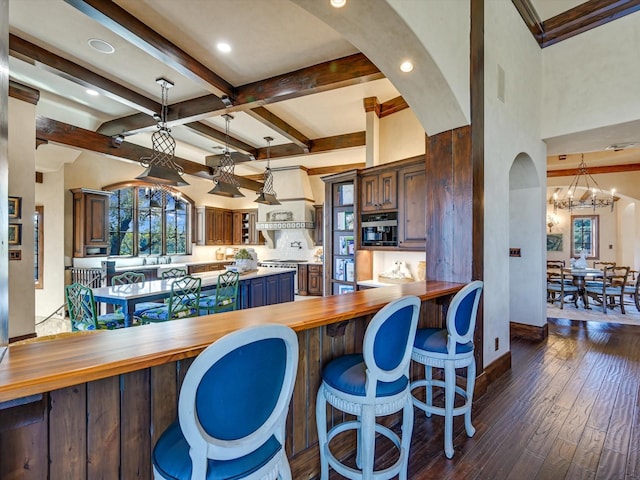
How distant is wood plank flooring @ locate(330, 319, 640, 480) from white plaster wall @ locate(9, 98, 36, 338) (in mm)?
4585

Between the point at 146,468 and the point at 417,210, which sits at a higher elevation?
the point at 417,210

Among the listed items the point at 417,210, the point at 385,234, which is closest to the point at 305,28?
the point at 417,210

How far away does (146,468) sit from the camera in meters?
1.30

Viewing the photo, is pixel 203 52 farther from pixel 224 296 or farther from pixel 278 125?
pixel 224 296

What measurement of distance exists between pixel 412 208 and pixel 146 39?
127 inches

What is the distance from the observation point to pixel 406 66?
244 centimetres

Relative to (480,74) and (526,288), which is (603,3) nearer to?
(480,74)

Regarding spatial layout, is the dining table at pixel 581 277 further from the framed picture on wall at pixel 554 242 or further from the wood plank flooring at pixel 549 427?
the framed picture on wall at pixel 554 242

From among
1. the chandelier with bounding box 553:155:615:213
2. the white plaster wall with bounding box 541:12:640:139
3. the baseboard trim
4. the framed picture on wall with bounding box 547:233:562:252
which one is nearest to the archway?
the baseboard trim

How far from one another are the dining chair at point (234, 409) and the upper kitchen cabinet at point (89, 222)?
656 centimetres

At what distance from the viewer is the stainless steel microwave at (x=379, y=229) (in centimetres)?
421

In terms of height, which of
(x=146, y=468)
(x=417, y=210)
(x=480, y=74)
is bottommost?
(x=146, y=468)

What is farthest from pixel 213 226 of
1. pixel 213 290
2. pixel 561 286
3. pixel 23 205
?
pixel 561 286

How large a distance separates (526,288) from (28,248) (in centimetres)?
678
